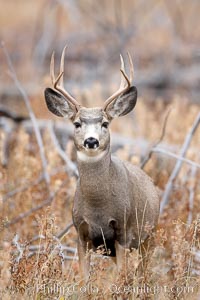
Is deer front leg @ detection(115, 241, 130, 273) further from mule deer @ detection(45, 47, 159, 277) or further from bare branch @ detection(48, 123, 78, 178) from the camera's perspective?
bare branch @ detection(48, 123, 78, 178)

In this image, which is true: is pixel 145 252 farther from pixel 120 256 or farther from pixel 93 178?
pixel 93 178

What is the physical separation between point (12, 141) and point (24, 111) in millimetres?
3165

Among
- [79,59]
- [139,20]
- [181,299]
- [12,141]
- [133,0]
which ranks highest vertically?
[133,0]

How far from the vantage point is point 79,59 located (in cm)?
1755

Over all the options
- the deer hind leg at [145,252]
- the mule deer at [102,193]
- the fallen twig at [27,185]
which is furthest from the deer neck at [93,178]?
the fallen twig at [27,185]

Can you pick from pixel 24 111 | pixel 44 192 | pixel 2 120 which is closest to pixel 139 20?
pixel 24 111

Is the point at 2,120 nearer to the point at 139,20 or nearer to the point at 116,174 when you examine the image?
the point at 116,174

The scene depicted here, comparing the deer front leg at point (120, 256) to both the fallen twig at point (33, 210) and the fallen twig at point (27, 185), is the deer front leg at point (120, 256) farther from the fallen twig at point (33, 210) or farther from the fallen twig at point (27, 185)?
the fallen twig at point (27, 185)

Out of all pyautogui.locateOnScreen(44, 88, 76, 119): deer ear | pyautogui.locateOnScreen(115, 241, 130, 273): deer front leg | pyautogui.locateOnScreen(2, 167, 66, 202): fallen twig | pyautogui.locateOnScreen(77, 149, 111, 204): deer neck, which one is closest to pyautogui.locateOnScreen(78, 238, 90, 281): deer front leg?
pyautogui.locateOnScreen(115, 241, 130, 273): deer front leg

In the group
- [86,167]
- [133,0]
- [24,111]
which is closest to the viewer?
[86,167]

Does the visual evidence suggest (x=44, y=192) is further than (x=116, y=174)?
Yes

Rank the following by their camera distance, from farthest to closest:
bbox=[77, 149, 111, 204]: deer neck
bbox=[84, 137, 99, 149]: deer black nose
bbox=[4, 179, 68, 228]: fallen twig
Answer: bbox=[4, 179, 68, 228]: fallen twig → bbox=[77, 149, 111, 204]: deer neck → bbox=[84, 137, 99, 149]: deer black nose

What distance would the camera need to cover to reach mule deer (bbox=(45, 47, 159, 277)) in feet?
18.3

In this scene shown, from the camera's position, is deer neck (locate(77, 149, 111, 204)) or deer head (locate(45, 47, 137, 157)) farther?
deer neck (locate(77, 149, 111, 204))
